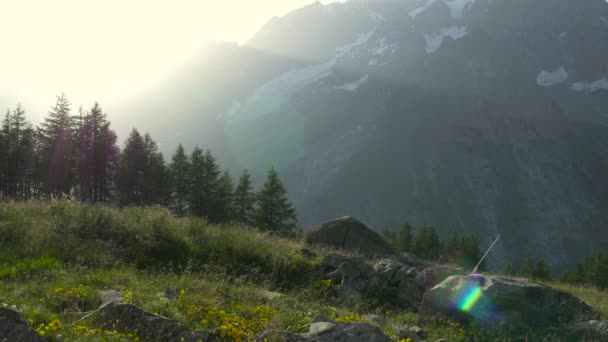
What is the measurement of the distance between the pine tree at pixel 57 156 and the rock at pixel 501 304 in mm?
39046

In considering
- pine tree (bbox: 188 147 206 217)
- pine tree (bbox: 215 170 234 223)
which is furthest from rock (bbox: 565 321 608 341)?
pine tree (bbox: 188 147 206 217)

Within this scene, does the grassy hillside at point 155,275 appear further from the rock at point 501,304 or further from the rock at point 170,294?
the rock at point 501,304

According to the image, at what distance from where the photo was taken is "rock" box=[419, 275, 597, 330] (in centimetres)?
837

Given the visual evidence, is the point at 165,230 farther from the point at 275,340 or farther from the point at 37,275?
the point at 275,340

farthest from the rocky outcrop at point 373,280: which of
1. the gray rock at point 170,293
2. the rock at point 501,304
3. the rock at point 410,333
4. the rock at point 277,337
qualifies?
the rock at point 277,337

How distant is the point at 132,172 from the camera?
43500mm

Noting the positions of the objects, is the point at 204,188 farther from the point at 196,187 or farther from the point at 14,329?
the point at 14,329

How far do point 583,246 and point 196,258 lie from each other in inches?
7484

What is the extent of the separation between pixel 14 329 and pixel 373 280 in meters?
8.36

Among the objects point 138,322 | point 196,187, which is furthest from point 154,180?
point 138,322

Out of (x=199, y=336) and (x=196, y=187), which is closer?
(x=199, y=336)

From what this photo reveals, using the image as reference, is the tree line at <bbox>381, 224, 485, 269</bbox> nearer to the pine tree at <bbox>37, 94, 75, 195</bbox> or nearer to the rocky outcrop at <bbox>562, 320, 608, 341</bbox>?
the pine tree at <bbox>37, 94, 75, 195</bbox>

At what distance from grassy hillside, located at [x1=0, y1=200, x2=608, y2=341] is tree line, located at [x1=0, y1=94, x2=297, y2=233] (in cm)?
2777

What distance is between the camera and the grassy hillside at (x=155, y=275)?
5.98 meters
